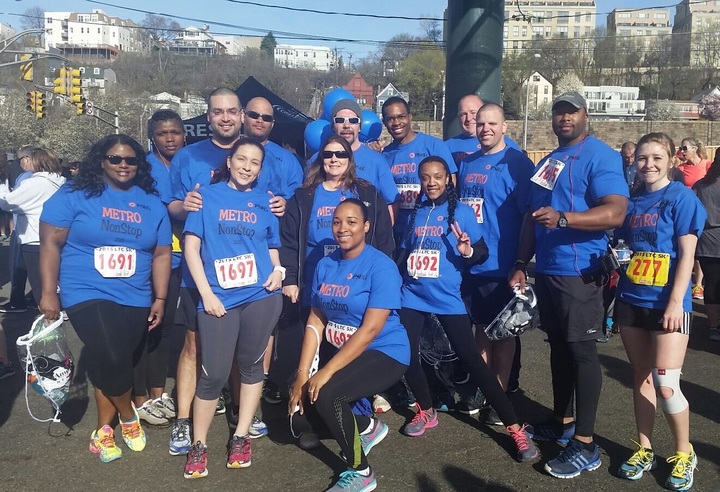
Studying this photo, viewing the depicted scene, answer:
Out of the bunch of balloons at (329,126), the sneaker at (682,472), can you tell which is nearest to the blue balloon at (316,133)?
the bunch of balloons at (329,126)

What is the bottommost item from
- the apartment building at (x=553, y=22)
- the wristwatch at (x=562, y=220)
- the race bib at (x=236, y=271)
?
the race bib at (x=236, y=271)

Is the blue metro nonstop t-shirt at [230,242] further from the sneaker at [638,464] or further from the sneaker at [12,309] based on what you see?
the sneaker at [12,309]

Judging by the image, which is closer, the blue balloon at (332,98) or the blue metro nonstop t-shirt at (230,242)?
the blue metro nonstop t-shirt at (230,242)

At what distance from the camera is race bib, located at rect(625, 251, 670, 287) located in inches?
135

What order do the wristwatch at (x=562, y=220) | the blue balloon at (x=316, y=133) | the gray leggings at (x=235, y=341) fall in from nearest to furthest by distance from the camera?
the wristwatch at (x=562, y=220) < the gray leggings at (x=235, y=341) < the blue balloon at (x=316, y=133)

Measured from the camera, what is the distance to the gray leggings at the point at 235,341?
361 centimetres

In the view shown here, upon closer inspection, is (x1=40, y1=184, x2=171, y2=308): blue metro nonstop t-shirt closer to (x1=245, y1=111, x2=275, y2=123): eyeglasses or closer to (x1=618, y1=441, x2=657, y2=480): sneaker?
(x1=245, y1=111, x2=275, y2=123): eyeglasses

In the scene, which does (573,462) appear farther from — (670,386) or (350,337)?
(350,337)

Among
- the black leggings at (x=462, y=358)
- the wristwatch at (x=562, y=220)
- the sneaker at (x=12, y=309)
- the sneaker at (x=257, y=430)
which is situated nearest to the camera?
the wristwatch at (x=562, y=220)

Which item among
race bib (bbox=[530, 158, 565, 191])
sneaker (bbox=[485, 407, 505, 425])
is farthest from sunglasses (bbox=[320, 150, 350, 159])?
sneaker (bbox=[485, 407, 505, 425])

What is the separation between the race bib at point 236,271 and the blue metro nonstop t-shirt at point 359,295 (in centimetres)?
36

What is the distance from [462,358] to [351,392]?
861 millimetres

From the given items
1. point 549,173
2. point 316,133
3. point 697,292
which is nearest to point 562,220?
point 549,173

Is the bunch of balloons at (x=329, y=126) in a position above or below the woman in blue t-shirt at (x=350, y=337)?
above
